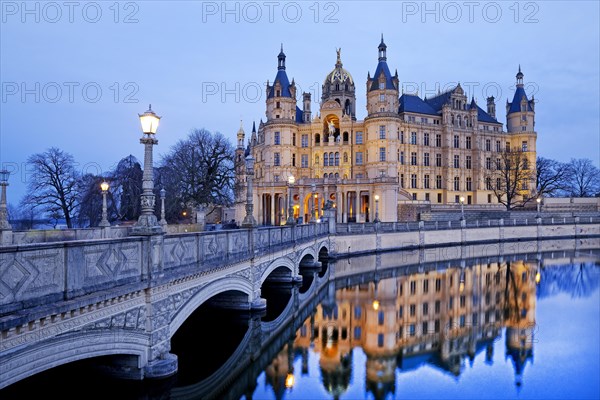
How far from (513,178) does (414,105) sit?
2146 centimetres

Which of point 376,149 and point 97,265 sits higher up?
point 376,149

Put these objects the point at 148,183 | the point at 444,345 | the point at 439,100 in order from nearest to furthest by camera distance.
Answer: the point at 148,183, the point at 444,345, the point at 439,100

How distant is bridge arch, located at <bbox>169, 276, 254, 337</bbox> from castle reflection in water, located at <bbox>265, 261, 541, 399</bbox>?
2679mm

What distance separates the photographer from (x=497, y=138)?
81.4 m

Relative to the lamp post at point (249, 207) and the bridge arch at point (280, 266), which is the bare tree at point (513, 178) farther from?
the lamp post at point (249, 207)

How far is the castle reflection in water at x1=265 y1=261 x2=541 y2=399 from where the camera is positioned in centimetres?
1384

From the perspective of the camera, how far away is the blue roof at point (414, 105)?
7575cm

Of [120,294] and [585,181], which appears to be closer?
[120,294]

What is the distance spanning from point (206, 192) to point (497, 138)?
5935 cm

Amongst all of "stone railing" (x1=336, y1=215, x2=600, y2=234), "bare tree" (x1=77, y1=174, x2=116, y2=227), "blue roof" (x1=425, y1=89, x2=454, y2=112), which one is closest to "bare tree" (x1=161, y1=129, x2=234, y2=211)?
"bare tree" (x1=77, y1=174, x2=116, y2=227)

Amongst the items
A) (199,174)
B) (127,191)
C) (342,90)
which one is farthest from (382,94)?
(127,191)

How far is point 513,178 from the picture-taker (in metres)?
79.2

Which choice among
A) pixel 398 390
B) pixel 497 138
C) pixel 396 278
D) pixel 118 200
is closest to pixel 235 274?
pixel 398 390

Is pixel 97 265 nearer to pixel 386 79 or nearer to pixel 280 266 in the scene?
pixel 280 266
